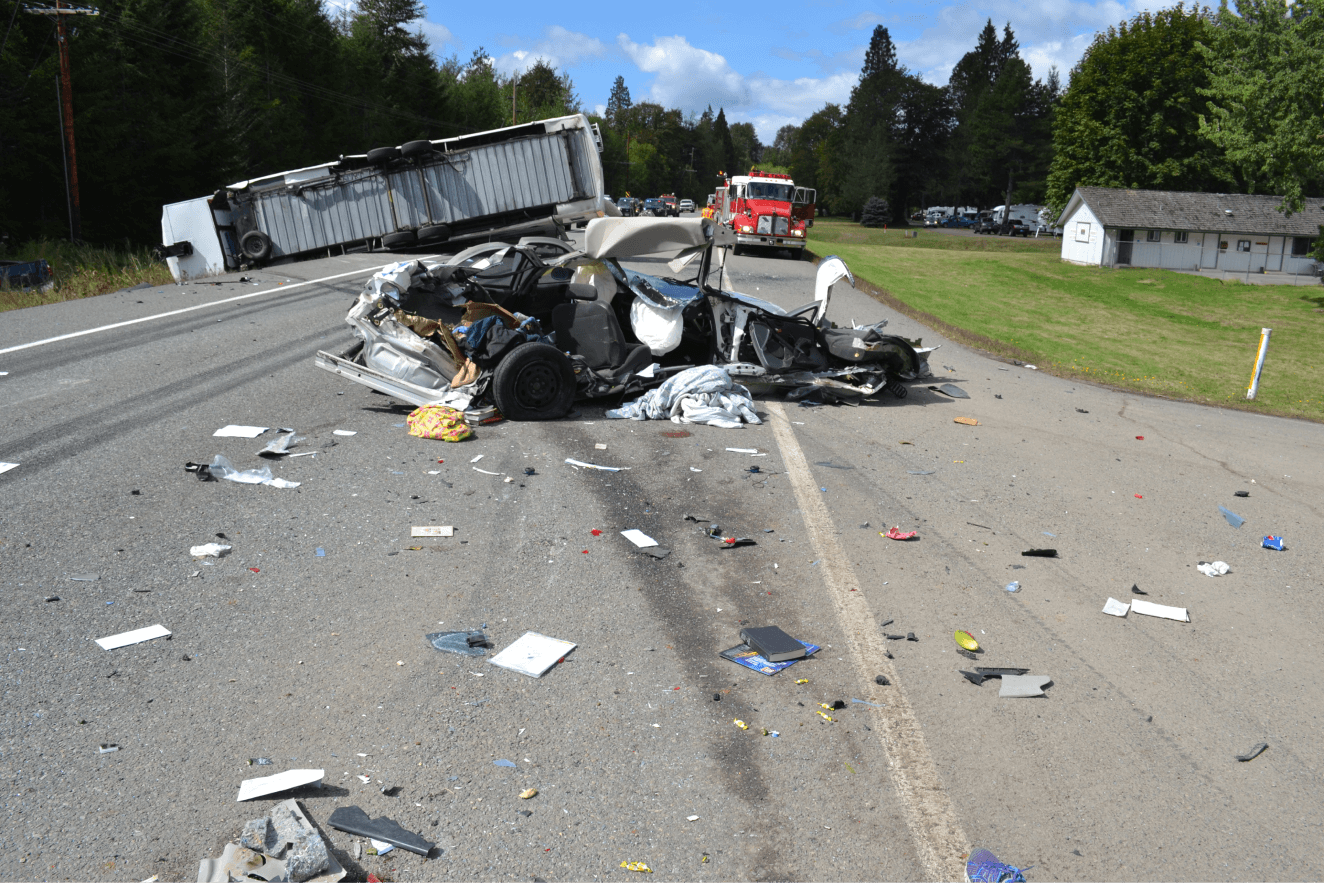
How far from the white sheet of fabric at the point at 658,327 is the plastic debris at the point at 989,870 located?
6.76 metres

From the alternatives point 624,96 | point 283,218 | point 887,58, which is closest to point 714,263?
point 283,218

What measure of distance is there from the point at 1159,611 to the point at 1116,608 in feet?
0.79

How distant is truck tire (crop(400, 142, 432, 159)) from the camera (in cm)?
1755

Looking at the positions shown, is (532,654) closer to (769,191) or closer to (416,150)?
(416,150)

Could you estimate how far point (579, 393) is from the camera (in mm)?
8992

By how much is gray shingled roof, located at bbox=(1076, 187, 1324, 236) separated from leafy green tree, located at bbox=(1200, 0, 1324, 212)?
8238 mm

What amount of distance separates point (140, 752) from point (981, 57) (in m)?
129

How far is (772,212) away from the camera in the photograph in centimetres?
3438

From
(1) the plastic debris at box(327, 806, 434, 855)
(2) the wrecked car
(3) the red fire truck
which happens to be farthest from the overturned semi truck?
(3) the red fire truck

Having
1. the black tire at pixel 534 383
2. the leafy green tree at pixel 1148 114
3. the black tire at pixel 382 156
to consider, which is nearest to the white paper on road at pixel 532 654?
the black tire at pixel 534 383

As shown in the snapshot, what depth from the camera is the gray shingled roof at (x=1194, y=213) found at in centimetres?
4853

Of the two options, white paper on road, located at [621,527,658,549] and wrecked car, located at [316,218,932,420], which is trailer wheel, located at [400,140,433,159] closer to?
wrecked car, located at [316,218,932,420]

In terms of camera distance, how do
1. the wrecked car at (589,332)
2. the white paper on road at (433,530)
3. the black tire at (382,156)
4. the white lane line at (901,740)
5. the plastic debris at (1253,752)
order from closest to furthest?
the white lane line at (901,740) → the plastic debris at (1253,752) → the white paper on road at (433,530) → the wrecked car at (589,332) → the black tire at (382,156)

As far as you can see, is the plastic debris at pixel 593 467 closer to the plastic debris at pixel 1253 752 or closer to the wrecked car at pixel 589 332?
the wrecked car at pixel 589 332
